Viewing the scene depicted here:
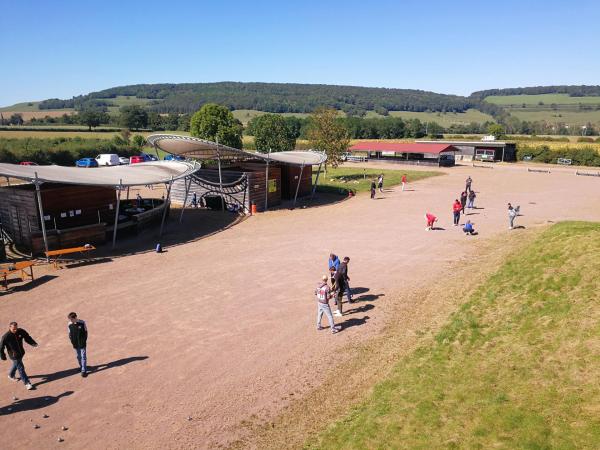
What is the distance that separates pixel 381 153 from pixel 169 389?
62383mm

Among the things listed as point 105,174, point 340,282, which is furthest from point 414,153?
point 340,282

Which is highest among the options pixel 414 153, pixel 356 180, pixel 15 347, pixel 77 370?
pixel 414 153

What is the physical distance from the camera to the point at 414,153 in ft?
211

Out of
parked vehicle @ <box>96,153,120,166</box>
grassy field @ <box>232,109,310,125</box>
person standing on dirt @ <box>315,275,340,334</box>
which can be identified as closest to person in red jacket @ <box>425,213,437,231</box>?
person standing on dirt @ <box>315,275,340,334</box>

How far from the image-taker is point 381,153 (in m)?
68.1

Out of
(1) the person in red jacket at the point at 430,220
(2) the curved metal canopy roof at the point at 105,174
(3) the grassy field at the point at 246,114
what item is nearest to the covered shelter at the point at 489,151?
(1) the person in red jacket at the point at 430,220

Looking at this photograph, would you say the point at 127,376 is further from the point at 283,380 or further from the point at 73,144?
the point at 73,144

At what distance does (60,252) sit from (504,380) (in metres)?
17.3

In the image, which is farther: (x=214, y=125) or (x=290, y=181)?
(x=214, y=125)

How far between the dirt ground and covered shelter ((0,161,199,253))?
2.44 m

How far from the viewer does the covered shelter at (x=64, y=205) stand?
1981cm

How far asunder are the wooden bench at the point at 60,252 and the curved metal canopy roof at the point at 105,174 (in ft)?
9.58

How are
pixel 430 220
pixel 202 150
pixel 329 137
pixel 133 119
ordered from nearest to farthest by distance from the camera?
pixel 430 220
pixel 202 150
pixel 329 137
pixel 133 119

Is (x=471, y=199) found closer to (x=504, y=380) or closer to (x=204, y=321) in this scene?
(x=504, y=380)
